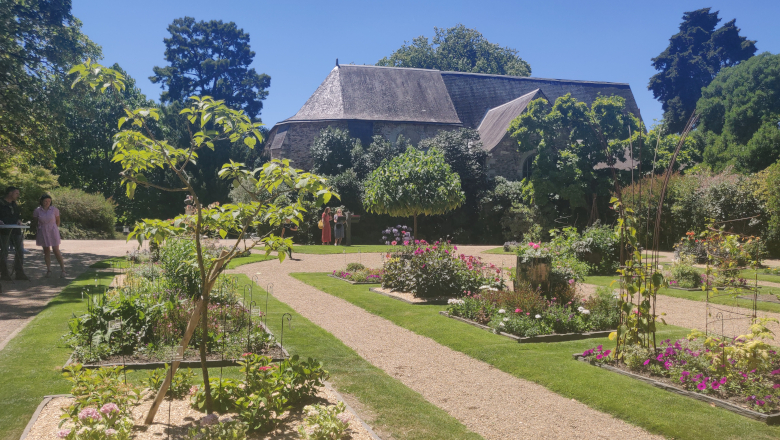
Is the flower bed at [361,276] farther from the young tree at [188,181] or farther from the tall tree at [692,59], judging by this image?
the tall tree at [692,59]

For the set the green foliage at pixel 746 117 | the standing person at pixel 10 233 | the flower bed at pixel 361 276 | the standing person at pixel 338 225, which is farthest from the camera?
the green foliage at pixel 746 117

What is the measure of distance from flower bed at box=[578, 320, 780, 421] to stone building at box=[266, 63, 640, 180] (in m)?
26.1

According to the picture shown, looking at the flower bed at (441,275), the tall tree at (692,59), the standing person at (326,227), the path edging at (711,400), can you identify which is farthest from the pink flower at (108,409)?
the tall tree at (692,59)

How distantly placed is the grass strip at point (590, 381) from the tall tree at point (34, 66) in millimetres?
12969

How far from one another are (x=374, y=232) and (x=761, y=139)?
2024 centimetres

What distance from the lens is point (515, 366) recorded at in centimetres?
568

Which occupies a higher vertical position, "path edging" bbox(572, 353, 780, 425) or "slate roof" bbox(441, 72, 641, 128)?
"slate roof" bbox(441, 72, 641, 128)

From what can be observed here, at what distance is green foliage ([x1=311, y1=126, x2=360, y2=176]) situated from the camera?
30.9 metres

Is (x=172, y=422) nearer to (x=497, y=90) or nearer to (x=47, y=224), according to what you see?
(x=47, y=224)

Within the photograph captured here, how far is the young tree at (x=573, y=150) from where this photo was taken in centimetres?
2547

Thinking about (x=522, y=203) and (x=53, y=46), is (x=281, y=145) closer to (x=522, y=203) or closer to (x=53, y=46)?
(x=522, y=203)

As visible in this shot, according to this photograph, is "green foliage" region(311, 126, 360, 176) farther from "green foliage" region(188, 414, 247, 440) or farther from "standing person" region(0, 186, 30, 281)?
"green foliage" region(188, 414, 247, 440)

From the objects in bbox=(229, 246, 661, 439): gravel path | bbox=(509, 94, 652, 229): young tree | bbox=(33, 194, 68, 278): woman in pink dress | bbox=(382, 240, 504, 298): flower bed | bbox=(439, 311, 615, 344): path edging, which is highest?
bbox=(509, 94, 652, 229): young tree

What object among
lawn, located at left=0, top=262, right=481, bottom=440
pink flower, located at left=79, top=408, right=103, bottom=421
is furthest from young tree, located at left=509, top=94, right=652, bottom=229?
pink flower, located at left=79, top=408, right=103, bottom=421
